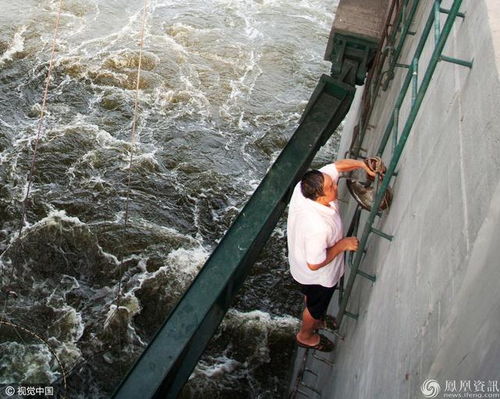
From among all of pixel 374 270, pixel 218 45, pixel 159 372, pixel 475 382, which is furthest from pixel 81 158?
pixel 475 382

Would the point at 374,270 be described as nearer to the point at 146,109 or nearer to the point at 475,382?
the point at 475,382

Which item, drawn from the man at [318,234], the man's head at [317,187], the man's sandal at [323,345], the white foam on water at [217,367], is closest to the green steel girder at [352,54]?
the man at [318,234]

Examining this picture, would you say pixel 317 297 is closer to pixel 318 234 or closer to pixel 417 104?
pixel 318 234

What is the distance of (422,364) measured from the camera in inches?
73.8

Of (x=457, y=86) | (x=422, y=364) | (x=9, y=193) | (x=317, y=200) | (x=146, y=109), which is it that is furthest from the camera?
(x=146, y=109)

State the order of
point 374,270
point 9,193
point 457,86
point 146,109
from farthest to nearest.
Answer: point 146,109, point 9,193, point 374,270, point 457,86

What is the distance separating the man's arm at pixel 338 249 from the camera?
11.3ft

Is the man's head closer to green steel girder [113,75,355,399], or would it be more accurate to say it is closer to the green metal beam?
the green metal beam

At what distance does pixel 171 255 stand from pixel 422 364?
261 inches

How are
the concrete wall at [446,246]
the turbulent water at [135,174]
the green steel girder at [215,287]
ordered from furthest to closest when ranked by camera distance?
the turbulent water at [135,174] < the green steel girder at [215,287] < the concrete wall at [446,246]

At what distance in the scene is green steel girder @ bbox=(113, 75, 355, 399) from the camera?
3387 millimetres

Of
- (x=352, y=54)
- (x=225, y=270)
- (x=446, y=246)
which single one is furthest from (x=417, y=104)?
(x=352, y=54)

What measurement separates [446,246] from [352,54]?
5.02m

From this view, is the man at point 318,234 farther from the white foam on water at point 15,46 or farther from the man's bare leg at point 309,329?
the white foam on water at point 15,46
